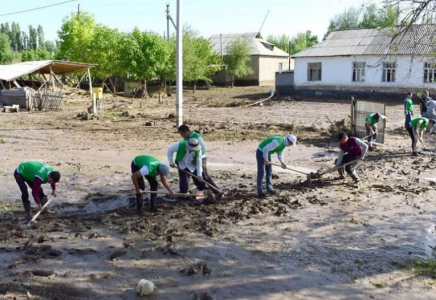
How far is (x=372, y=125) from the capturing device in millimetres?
15180

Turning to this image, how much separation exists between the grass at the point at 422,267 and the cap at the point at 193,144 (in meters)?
4.04

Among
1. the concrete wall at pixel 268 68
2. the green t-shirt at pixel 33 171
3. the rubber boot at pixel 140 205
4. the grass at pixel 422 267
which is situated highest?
the concrete wall at pixel 268 68

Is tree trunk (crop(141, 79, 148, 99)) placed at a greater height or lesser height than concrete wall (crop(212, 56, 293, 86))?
lesser

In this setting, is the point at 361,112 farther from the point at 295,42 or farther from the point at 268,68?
the point at 295,42

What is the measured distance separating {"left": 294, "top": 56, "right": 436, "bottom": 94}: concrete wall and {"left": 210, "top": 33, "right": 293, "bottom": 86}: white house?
602 inches

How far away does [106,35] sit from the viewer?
145 ft

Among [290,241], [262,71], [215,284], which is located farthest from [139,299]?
[262,71]

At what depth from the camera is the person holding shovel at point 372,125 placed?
14675 mm

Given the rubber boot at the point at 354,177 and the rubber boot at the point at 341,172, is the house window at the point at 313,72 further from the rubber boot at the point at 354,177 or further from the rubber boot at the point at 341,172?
the rubber boot at the point at 354,177

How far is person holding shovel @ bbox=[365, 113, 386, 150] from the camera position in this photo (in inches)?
578

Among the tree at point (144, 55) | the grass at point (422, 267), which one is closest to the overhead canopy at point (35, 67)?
the tree at point (144, 55)

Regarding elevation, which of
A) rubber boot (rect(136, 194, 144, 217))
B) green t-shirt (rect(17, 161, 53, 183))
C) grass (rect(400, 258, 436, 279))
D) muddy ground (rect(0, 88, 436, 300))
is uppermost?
green t-shirt (rect(17, 161, 53, 183))

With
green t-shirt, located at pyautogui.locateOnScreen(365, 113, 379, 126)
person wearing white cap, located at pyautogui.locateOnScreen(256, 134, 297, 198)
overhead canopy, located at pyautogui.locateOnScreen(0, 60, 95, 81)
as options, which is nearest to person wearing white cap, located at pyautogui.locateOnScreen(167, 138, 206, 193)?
person wearing white cap, located at pyautogui.locateOnScreen(256, 134, 297, 198)

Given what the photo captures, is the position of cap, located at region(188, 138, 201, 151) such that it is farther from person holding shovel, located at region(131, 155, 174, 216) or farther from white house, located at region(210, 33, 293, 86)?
white house, located at region(210, 33, 293, 86)
